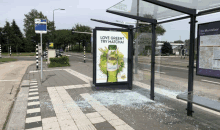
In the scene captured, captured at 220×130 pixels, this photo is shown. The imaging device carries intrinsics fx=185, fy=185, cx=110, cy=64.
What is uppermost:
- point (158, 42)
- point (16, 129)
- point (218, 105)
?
point (158, 42)

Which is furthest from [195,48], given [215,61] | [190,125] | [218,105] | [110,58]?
[110,58]

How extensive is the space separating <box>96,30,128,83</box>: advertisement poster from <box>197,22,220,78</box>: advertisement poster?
3.03 metres

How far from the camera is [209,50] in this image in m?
3.61

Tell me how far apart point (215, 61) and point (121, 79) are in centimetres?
351

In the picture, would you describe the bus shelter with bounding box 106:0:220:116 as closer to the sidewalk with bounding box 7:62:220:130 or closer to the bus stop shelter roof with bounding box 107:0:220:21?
the bus stop shelter roof with bounding box 107:0:220:21

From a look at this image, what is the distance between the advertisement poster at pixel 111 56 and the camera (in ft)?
20.4

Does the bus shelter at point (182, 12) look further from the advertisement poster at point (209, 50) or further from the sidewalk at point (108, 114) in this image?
the sidewalk at point (108, 114)

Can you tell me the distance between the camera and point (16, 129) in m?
3.44

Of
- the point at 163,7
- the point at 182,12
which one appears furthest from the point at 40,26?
the point at 182,12

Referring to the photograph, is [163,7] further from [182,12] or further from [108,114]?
[108,114]

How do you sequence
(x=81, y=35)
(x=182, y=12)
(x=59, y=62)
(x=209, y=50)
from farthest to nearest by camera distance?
(x=81, y=35) < (x=59, y=62) < (x=182, y=12) < (x=209, y=50)

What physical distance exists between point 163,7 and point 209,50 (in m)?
1.67

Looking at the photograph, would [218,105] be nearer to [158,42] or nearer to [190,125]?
[190,125]

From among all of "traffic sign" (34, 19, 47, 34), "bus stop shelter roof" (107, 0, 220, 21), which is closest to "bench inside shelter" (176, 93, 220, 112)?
"bus stop shelter roof" (107, 0, 220, 21)
